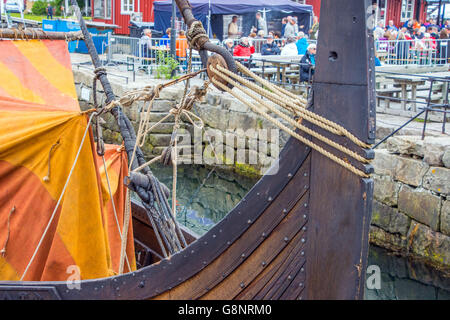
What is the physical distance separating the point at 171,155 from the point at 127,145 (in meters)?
0.95

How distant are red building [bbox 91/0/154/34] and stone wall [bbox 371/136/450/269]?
18.0 meters

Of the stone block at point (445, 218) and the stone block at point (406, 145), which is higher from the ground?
the stone block at point (406, 145)

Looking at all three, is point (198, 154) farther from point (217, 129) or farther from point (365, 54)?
point (365, 54)

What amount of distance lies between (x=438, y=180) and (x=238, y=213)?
17.6 feet

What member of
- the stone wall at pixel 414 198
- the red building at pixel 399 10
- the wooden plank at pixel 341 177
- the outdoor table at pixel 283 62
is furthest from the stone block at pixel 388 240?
the red building at pixel 399 10

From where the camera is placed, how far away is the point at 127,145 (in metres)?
4.85

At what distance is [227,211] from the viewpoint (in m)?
10.5

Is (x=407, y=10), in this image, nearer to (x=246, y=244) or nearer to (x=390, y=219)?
(x=390, y=219)

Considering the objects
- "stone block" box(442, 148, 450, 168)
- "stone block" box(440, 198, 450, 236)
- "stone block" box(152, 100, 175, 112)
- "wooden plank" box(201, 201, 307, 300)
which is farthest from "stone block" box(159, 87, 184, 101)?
"wooden plank" box(201, 201, 307, 300)

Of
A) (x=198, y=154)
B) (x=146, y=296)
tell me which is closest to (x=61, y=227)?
(x=146, y=296)

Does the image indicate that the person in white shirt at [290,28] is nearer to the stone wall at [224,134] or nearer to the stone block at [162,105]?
the stone wall at [224,134]

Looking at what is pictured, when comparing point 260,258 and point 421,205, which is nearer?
point 260,258

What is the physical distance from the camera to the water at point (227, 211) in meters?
7.18

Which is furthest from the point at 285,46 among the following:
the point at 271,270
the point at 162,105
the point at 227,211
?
the point at 271,270
